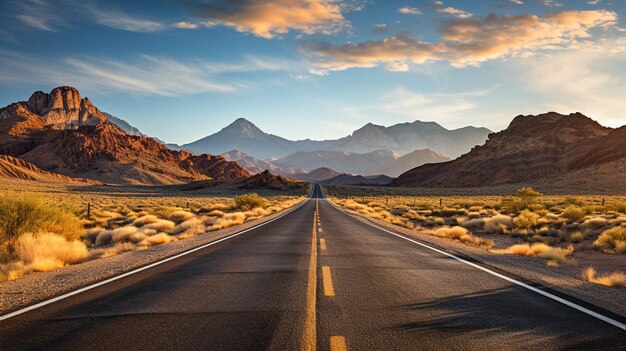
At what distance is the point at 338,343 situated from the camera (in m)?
4.53

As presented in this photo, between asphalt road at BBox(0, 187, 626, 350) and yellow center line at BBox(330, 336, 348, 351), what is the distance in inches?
0.5

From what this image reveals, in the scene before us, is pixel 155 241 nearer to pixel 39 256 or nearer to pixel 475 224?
pixel 39 256

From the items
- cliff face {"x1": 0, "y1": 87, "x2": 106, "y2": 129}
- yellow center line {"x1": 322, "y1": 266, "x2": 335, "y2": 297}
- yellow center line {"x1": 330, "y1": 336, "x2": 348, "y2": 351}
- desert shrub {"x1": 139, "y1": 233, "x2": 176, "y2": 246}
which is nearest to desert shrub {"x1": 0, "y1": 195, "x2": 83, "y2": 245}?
desert shrub {"x1": 139, "y1": 233, "x2": 176, "y2": 246}

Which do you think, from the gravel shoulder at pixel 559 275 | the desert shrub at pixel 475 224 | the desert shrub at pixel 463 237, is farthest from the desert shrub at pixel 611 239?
the desert shrub at pixel 475 224

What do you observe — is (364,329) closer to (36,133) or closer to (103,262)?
(103,262)

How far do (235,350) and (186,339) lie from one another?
29.4 inches

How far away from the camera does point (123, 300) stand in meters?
6.43

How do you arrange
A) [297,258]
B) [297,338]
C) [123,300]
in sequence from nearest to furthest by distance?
[297,338], [123,300], [297,258]

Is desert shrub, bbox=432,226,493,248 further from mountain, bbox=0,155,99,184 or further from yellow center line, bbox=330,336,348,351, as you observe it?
mountain, bbox=0,155,99,184

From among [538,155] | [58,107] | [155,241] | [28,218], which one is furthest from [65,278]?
[58,107]

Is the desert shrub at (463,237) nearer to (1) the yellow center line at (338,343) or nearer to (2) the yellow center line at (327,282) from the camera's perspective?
(2) the yellow center line at (327,282)

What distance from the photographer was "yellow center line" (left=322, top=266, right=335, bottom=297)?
6.85 metres

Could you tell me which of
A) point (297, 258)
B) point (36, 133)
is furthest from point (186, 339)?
point (36, 133)

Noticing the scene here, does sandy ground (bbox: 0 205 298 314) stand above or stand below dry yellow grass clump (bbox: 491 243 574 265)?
below
